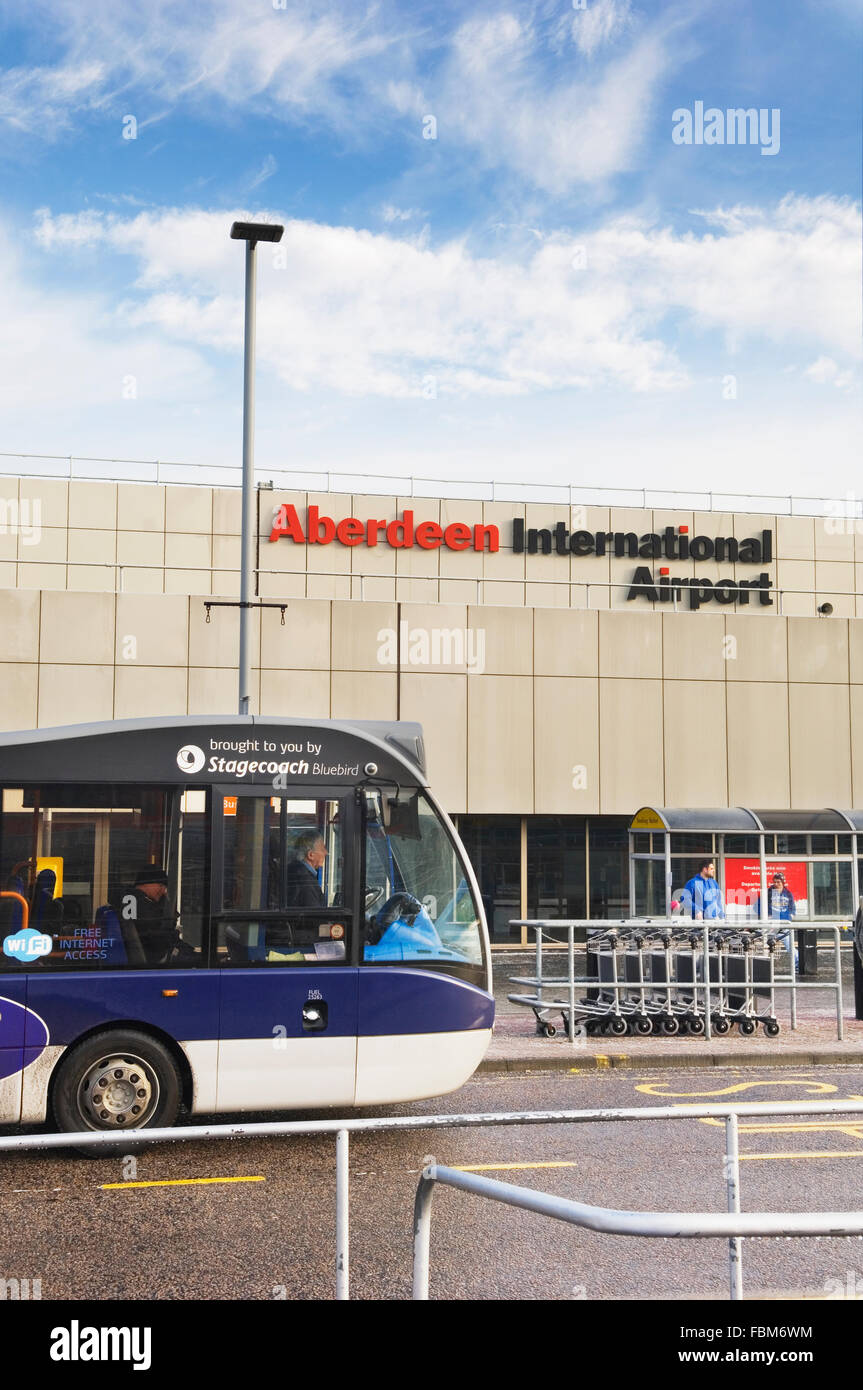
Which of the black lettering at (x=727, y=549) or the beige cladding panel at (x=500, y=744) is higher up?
the black lettering at (x=727, y=549)

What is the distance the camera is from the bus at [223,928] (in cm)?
856

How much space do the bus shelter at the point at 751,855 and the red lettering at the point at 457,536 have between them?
1196 centimetres

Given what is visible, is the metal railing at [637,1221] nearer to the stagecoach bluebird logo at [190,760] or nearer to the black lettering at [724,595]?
the stagecoach bluebird logo at [190,760]

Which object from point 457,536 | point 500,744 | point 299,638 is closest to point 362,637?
point 299,638

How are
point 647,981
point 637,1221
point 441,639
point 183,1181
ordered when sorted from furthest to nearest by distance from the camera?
1. point 441,639
2. point 647,981
3. point 183,1181
4. point 637,1221

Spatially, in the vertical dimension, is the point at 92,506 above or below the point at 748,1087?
above

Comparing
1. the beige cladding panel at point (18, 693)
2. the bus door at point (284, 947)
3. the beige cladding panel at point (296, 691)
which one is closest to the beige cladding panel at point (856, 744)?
the beige cladding panel at point (296, 691)

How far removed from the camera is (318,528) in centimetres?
3534

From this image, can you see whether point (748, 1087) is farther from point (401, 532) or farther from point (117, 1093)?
point (401, 532)

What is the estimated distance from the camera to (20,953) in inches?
337

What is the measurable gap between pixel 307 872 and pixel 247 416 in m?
10.3

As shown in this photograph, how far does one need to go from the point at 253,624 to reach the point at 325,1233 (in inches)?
883

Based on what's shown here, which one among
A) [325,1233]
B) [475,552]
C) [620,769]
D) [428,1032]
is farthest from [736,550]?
[325,1233]

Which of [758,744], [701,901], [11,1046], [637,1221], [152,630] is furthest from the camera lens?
[758,744]
